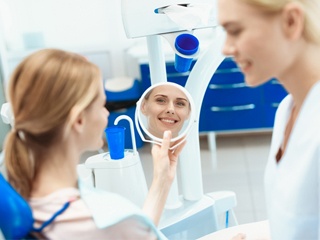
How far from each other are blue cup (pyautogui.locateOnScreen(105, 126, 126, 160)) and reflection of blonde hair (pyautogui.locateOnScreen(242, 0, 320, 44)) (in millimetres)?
607

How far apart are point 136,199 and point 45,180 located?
0.52 meters

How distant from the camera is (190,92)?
1570 mm

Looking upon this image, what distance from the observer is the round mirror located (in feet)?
4.34

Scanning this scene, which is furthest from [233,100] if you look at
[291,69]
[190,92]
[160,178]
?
[291,69]

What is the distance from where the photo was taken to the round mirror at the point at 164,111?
52.1 inches

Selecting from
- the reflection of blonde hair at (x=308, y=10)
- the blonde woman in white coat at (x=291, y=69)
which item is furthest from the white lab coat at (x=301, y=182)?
the reflection of blonde hair at (x=308, y=10)

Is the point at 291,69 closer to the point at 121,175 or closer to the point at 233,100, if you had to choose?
the point at 121,175

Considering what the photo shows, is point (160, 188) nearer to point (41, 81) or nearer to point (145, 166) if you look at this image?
point (41, 81)

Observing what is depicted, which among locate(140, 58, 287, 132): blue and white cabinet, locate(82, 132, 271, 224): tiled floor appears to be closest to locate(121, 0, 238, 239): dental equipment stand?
locate(82, 132, 271, 224): tiled floor

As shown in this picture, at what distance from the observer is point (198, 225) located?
65.6 inches

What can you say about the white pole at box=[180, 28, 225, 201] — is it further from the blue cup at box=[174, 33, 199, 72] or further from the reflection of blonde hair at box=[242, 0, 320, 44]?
the reflection of blonde hair at box=[242, 0, 320, 44]

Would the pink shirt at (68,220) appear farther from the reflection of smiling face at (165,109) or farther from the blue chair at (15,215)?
the reflection of smiling face at (165,109)

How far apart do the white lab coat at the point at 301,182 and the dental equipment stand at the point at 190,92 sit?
535 mm

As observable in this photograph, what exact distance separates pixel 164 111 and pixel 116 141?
0.18 metres
